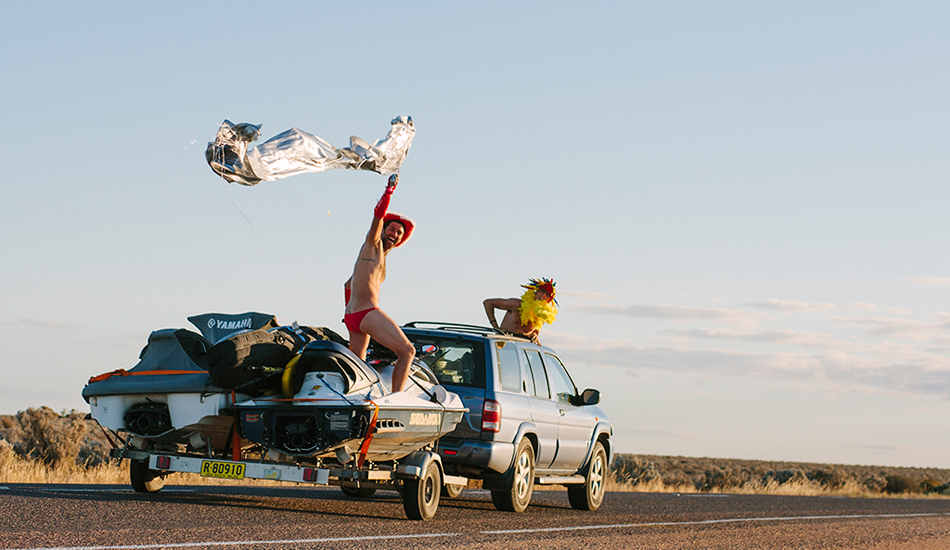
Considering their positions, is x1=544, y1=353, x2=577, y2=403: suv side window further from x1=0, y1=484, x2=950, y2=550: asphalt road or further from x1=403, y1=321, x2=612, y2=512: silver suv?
x1=0, y1=484, x2=950, y2=550: asphalt road

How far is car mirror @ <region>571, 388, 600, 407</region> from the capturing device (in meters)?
13.6

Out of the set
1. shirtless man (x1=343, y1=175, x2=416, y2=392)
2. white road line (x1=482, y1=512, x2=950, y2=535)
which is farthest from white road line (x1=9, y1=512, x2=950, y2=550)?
shirtless man (x1=343, y1=175, x2=416, y2=392)

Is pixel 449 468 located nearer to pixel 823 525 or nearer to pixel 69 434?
pixel 823 525

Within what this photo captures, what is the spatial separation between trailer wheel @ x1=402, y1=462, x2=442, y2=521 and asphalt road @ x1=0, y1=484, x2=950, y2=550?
115 millimetres

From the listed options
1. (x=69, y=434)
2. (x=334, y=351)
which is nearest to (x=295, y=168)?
(x=334, y=351)

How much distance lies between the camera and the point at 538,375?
13.2 meters

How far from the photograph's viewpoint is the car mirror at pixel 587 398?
536 inches

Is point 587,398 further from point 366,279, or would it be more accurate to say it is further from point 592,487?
point 366,279

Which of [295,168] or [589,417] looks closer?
[295,168]

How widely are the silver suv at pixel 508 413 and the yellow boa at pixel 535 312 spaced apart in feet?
2.53

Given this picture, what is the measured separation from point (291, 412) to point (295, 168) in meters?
2.14

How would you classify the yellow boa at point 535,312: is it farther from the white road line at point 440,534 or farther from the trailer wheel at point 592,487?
the white road line at point 440,534

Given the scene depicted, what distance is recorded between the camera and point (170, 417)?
10.2 metres

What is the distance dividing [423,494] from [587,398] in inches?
144
